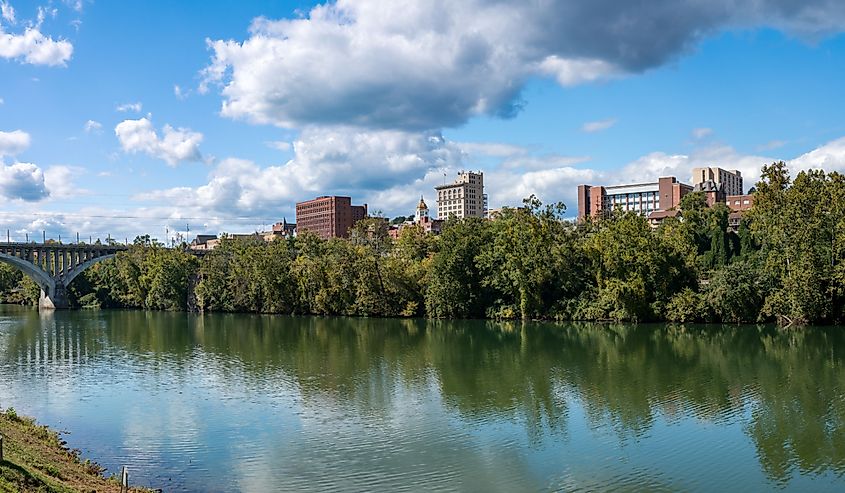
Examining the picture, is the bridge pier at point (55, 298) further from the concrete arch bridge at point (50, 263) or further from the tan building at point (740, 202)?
the tan building at point (740, 202)

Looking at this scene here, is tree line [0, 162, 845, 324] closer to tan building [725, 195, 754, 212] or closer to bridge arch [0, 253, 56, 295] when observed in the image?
bridge arch [0, 253, 56, 295]

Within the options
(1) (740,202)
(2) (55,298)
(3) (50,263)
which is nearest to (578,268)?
(1) (740,202)

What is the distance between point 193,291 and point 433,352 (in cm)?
6870

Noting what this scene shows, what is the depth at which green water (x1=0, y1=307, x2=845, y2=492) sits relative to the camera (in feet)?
65.7

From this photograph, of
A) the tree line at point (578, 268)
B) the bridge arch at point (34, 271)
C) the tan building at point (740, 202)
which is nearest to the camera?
the tree line at point (578, 268)

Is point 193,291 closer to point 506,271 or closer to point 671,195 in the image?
point 506,271

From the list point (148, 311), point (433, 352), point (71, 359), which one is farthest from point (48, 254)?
point (433, 352)

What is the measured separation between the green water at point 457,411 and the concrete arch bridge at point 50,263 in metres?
65.4

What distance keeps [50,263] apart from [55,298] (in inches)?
236

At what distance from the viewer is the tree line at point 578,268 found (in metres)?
60.9

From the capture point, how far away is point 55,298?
11419 centimetres

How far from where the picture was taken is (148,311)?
10681 cm

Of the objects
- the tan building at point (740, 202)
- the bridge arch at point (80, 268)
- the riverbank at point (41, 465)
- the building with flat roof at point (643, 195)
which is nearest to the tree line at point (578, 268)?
the bridge arch at point (80, 268)

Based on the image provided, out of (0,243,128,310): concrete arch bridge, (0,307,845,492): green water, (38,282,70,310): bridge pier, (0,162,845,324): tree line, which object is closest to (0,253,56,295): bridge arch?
(0,243,128,310): concrete arch bridge
